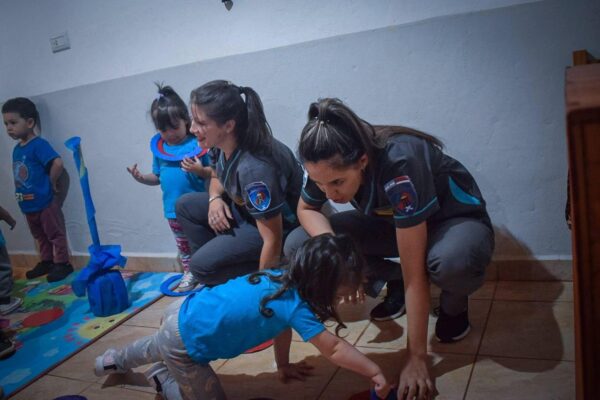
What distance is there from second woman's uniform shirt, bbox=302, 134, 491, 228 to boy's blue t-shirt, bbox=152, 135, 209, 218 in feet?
2.58

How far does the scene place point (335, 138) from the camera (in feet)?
3.48

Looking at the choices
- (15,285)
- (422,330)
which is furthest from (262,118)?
(15,285)

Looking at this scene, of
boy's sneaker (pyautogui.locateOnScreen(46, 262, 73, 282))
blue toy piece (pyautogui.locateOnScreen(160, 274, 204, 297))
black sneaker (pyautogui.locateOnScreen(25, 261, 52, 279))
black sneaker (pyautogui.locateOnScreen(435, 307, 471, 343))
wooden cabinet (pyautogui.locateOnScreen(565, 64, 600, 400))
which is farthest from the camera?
black sneaker (pyautogui.locateOnScreen(25, 261, 52, 279))

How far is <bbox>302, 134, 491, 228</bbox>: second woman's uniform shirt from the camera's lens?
1088 millimetres

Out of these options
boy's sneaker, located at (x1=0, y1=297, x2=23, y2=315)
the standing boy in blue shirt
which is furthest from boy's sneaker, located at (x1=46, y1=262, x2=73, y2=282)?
boy's sneaker, located at (x1=0, y1=297, x2=23, y2=315)

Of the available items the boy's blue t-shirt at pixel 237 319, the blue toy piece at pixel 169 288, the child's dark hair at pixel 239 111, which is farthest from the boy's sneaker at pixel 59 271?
the boy's blue t-shirt at pixel 237 319

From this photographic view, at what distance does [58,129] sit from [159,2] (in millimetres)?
905

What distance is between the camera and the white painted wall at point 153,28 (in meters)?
1.61

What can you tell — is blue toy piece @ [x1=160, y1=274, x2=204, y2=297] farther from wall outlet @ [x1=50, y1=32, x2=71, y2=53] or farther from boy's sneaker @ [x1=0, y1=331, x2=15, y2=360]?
wall outlet @ [x1=50, y1=32, x2=71, y2=53]

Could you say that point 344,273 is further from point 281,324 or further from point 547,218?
point 547,218

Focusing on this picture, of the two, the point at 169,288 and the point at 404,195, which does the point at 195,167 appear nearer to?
the point at 169,288

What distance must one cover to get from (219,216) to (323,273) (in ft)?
2.34

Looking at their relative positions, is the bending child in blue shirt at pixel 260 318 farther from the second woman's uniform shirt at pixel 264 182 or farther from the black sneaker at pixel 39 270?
the black sneaker at pixel 39 270

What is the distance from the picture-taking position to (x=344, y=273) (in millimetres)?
1017
